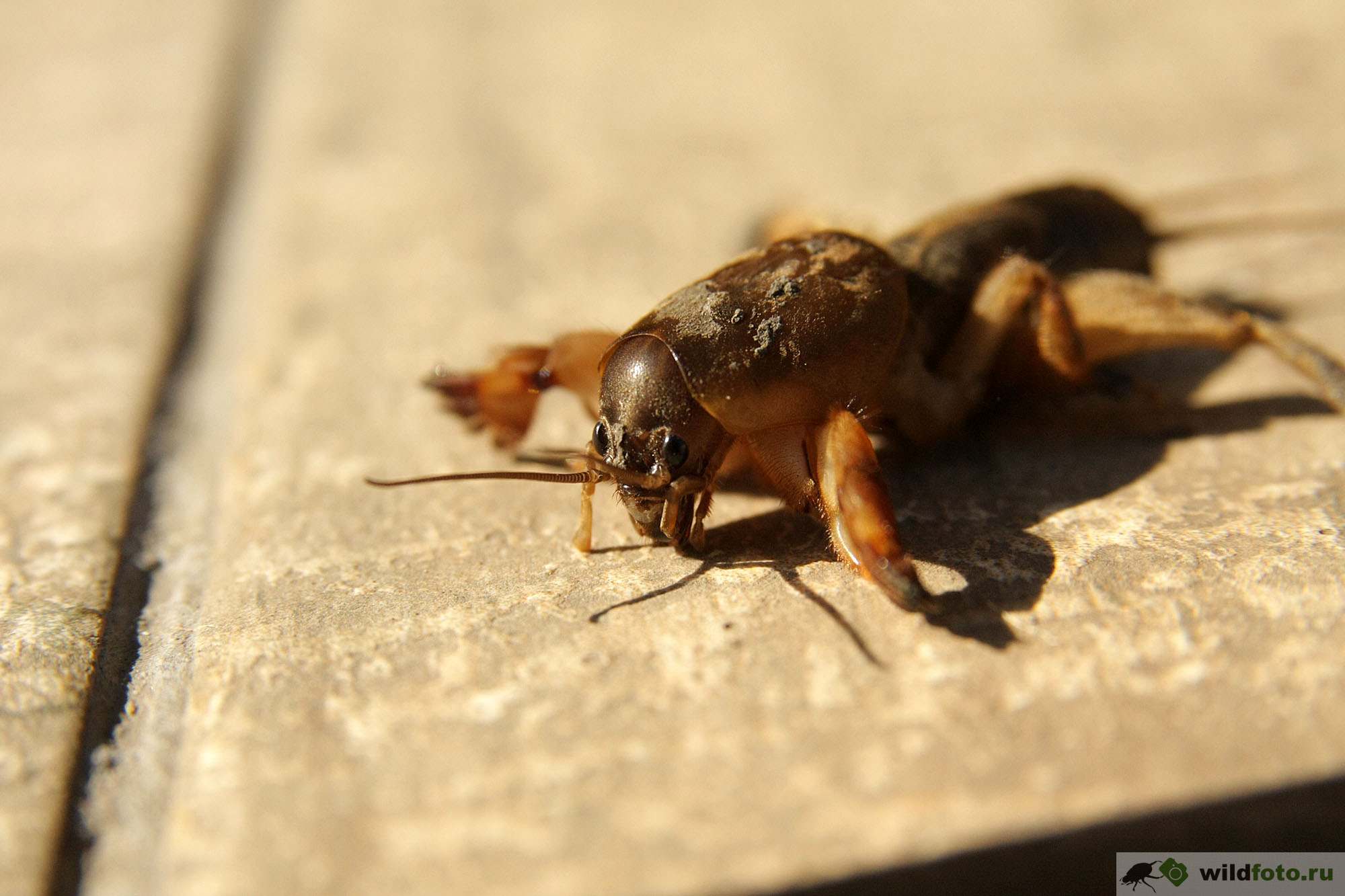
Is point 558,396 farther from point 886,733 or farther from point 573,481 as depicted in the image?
point 886,733

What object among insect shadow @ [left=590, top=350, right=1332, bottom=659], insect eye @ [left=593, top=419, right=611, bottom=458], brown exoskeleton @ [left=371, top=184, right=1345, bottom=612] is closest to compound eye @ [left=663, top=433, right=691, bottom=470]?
brown exoskeleton @ [left=371, top=184, right=1345, bottom=612]

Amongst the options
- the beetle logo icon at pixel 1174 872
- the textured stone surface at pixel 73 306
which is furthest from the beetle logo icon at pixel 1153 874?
the textured stone surface at pixel 73 306

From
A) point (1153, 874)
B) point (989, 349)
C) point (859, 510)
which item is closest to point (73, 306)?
point (859, 510)

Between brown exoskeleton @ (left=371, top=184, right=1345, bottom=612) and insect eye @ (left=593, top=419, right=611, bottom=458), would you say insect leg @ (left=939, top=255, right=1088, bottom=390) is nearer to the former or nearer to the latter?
brown exoskeleton @ (left=371, top=184, right=1345, bottom=612)

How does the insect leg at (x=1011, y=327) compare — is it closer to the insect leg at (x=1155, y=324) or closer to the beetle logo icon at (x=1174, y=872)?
the insect leg at (x=1155, y=324)

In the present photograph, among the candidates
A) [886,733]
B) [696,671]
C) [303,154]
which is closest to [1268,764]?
[886,733]

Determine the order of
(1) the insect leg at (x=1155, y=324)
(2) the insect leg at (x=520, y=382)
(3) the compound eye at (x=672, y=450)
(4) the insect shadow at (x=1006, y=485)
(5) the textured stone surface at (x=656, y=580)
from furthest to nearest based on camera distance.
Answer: (1) the insect leg at (x=1155, y=324), (2) the insect leg at (x=520, y=382), (3) the compound eye at (x=672, y=450), (4) the insect shadow at (x=1006, y=485), (5) the textured stone surface at (x=656, y=580)

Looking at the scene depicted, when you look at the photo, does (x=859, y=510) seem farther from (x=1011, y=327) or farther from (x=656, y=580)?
(x=1011, y=327)

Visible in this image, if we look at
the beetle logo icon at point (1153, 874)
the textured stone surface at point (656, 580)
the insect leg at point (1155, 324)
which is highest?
the insect leg at point (1155, 324)
